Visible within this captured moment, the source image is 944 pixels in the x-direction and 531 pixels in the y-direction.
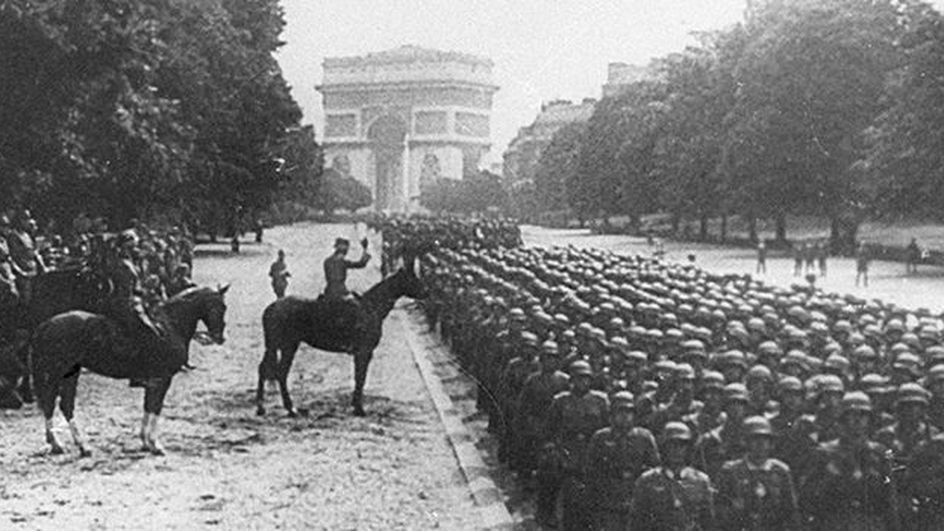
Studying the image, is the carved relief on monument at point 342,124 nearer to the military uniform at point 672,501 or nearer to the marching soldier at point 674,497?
the marching soldier at point 674,497

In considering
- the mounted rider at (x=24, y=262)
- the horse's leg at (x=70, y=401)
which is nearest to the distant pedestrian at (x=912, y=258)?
the mounted rider at (x=24, y=262)

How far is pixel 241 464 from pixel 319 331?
11.5 ft

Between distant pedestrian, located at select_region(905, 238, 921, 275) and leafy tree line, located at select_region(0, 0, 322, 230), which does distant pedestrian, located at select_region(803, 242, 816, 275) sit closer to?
distant pedestrian, located at select_region(905, 238, 921, 275)

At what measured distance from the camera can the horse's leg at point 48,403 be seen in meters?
13.7

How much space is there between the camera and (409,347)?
969 inches

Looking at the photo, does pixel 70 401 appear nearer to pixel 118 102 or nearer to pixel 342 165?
pixel 118 102

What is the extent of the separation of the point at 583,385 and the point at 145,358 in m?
5.43

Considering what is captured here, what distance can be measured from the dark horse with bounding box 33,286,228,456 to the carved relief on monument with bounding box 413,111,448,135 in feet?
169

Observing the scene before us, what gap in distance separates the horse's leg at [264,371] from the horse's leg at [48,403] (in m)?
3.11

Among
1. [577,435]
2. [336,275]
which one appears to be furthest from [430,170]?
[577,435]

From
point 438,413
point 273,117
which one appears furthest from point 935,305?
point 273,117

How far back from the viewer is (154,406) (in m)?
14.0

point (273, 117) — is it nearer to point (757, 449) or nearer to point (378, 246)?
point (378, 246)

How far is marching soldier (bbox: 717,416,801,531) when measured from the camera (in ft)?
27.8
